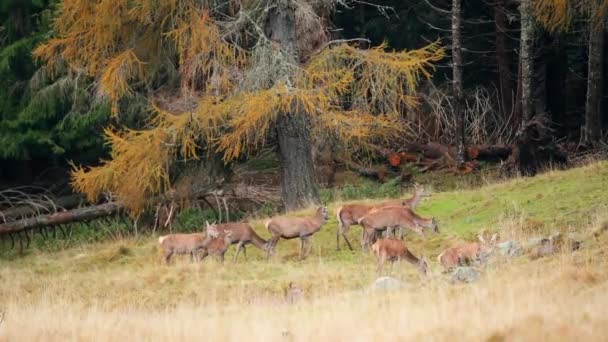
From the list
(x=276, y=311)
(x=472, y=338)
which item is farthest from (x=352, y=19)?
(x=472, y=338)

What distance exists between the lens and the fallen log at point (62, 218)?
25.1m

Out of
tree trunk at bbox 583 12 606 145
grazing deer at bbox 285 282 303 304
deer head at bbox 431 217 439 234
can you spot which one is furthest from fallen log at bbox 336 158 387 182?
grazing deer at bbox 285 282 303 304

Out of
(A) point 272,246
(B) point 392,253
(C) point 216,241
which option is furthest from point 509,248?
(C) point 216,241

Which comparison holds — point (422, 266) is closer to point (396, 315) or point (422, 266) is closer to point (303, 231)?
point (303, 231)

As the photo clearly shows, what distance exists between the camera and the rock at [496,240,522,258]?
16.3 metres

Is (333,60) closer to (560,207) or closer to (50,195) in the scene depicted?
(560,207)

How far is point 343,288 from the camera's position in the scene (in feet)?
53.0

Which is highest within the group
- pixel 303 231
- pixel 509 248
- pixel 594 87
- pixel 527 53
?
pixel 527 53

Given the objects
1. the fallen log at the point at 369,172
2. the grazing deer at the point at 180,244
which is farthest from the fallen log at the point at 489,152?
the grazing deer at the point at 180,244

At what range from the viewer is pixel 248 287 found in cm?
1680

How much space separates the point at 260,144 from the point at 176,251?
5.94m

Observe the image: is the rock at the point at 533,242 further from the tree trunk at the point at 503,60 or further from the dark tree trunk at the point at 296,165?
the tree trunk at the point at 503,60

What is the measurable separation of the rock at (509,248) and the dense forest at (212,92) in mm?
6127

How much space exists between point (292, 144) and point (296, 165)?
1.34 ft
